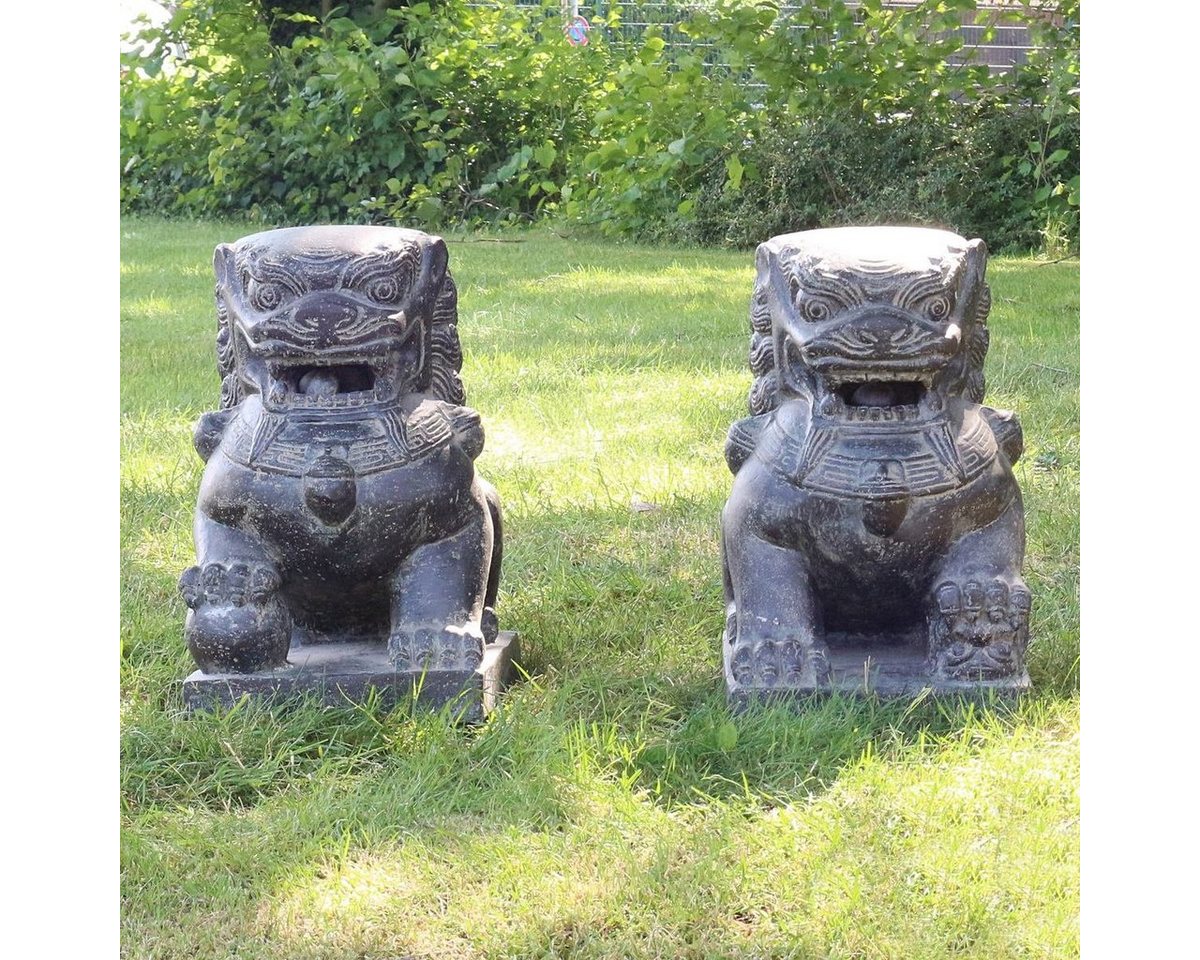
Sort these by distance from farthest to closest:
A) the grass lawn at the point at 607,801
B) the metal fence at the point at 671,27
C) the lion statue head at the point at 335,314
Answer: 1. the metal fence at the point at 671,27
2. the lion statue head at the point at 335,314
3. the grass lawn at the point at 607,801

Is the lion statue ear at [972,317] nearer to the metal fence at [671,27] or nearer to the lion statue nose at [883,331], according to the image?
the lion statue nose at [883,331]

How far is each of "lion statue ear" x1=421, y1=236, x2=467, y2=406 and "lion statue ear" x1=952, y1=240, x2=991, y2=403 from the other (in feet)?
3.78

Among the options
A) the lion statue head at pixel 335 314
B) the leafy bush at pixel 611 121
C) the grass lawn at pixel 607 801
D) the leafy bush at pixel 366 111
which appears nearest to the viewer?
the grass lawn at pixel 607 801

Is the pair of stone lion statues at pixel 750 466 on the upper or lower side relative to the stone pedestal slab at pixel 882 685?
upper

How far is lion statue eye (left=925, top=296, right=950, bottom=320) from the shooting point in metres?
3.21

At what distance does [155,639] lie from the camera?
396 cm

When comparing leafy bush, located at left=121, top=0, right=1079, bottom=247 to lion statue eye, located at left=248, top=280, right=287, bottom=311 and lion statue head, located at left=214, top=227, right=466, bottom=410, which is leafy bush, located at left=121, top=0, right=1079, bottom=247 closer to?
lion statue head, located at left=214, top=227, right=466, bottom=410

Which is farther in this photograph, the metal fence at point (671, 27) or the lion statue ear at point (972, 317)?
the metal fence at point (671, 27)

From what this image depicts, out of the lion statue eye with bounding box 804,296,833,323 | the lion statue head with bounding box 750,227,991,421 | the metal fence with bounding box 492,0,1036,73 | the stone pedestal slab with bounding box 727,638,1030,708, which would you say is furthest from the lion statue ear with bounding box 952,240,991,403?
the metal fence with bounding box 492,0,1036,73

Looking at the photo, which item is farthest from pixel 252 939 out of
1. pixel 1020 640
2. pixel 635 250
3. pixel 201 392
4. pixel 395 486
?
pixel 635 250

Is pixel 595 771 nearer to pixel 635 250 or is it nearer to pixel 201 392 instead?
pixel 201 392

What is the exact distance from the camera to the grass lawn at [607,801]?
8.49 feet

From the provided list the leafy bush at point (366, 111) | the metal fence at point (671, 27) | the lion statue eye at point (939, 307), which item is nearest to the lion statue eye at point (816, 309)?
the lion statue eye at point (939, 307)

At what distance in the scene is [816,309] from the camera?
3.24 metres
